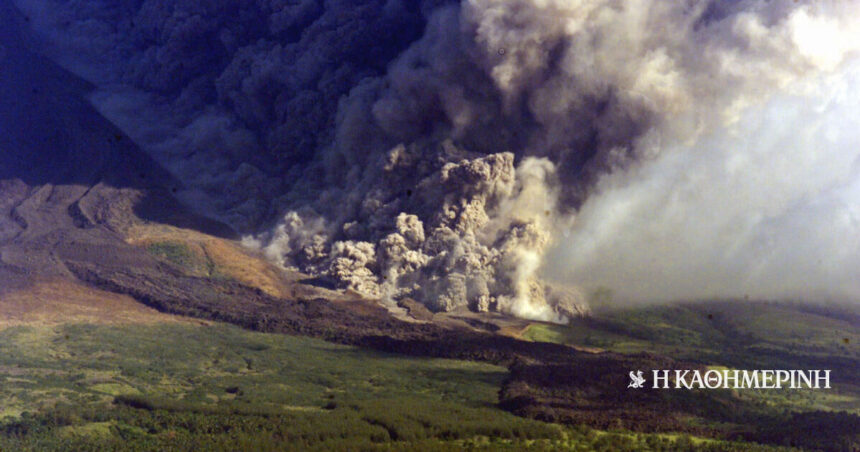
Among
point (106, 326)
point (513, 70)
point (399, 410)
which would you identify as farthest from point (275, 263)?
point (399, 410)

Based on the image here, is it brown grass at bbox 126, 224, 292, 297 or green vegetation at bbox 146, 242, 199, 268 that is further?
green vegetation at bbox 146, 242, 199, 268

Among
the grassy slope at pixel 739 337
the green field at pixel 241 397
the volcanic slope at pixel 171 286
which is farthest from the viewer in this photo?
the grassy slope at pixel 739 337

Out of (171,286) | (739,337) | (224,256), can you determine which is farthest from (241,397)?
(739,337)

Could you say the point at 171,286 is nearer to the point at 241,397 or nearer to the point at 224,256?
the point at 224,256

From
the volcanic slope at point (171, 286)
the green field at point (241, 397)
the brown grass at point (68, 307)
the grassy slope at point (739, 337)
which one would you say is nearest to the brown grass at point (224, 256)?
the volcanic slope at point (171, 286)


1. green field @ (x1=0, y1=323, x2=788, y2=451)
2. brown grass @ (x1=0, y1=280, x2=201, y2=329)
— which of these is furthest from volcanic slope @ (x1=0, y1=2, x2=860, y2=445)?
green field @ (x1=0, y1=323, x2=788, y2=451)

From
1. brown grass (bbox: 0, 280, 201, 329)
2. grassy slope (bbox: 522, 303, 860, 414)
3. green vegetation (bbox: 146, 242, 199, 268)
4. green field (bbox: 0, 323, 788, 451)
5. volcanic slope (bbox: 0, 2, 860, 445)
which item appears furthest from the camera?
green vegetation (bbox: 146, 242, 199, 268)

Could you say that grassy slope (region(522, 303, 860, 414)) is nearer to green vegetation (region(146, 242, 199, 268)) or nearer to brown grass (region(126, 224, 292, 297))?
brown grass (region(126, 224, 292, 297))

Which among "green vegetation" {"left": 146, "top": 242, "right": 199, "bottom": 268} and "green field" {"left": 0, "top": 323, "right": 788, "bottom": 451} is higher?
"green vegetation" {"left": 146, "top": 242, "right": 199, "bottom": 268}

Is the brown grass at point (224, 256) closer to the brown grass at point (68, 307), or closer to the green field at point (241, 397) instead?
the brown grass at point (68, 307)

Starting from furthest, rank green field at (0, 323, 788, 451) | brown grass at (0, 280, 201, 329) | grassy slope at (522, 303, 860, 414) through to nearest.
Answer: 1. brown grass at (0, 280, 201, 329)
2. grassy slope at (522, 303, 860, 414)
3. green field at (0, 323, 788, 451)
